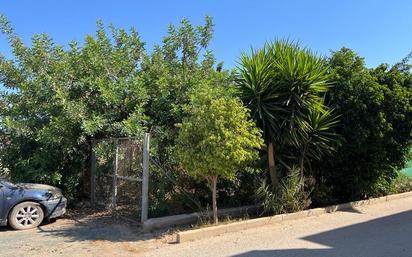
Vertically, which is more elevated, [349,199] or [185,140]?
[185,140]

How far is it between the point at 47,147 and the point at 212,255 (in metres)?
6.16

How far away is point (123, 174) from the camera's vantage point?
34.0 ft

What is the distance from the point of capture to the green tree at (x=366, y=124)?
10766 mm

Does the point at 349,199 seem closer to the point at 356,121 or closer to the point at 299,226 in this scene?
the point at 356,121

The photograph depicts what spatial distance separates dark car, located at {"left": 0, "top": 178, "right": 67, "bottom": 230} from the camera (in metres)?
9.16

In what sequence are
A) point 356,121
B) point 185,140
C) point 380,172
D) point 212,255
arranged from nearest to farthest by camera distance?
1. point 212,255
2. point 185,140
3. point 356,121
4. point 380,172

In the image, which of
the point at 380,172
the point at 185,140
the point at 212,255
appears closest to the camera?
the point at 212,255

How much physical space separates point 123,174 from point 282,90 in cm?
443

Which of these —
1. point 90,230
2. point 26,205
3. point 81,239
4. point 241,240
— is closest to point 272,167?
point 241,240

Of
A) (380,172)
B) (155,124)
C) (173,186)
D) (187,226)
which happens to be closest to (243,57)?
(155,124)

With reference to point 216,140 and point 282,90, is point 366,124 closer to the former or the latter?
point 282,90

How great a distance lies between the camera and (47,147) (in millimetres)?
11109

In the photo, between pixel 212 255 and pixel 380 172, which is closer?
pixel 212 255

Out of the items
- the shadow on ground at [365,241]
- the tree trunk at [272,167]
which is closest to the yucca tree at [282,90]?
the tree trunk at [272,167]
